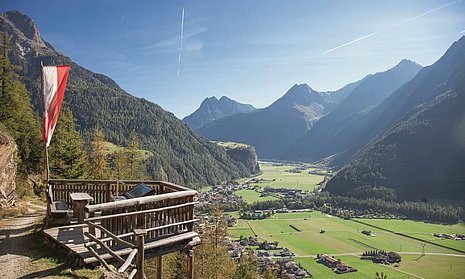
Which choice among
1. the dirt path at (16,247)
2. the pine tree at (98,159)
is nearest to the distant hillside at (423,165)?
the pine tree at (98,159)

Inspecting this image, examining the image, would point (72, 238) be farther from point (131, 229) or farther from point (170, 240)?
point (170, 240)

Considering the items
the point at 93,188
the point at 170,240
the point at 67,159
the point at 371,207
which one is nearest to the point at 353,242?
the point at 371,207

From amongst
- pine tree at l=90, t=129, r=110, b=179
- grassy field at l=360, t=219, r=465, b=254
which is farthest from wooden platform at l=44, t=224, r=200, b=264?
grassy field at l=360, t=219, r=465, b=254

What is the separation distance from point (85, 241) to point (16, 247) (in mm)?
2639

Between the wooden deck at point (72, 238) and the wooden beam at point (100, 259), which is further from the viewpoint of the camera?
the wooden deck at point (72, 238)

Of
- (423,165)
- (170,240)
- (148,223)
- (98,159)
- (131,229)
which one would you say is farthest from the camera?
(423,165)

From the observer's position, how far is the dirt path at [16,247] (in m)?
8.09

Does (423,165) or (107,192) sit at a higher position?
(107,192)

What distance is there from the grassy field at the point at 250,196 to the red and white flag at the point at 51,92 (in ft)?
470

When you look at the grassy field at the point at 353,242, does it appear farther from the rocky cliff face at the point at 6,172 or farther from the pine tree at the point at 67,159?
the rocky cliff face at the point at 6,172

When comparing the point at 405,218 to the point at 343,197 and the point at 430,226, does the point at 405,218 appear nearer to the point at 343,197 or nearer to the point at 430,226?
the point at 430,226

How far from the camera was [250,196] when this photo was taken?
165 m

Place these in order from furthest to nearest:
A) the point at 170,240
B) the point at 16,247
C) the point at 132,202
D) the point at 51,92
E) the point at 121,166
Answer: the point at 121,166, the point at 51,92, the point at 16,247, the point at 170,240, the point at 132,202

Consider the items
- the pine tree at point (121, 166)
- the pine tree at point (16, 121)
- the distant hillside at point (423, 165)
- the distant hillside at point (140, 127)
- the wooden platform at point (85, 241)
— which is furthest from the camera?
the distant hillside at point (423, 165)
